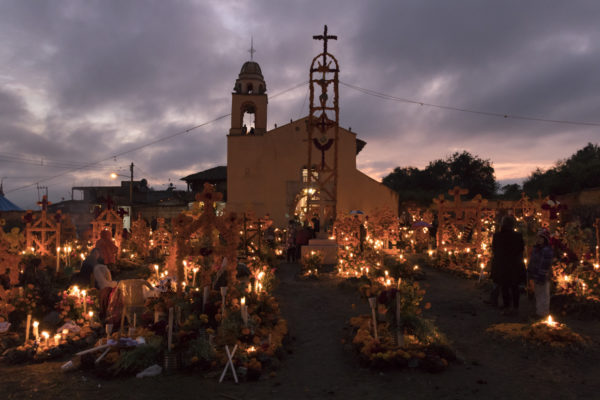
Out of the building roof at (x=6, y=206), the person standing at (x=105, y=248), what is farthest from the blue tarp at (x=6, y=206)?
the person standing at (x=105, y=248)

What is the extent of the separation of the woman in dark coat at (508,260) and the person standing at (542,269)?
0.88 ft

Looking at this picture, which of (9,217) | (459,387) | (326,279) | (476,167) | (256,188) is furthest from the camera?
(476,167)

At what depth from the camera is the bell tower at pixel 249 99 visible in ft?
92.8

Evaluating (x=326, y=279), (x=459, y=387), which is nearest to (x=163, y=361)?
(x=459, y=387)

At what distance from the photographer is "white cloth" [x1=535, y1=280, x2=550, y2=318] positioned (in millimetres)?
7508

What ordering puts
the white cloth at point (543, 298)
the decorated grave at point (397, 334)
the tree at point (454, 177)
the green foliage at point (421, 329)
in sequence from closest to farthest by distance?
the decorated grave at point (397, 334)
the green foliage at point (421, 329)
the white cloth at point (543, 298)
the tree at point (454, 177)

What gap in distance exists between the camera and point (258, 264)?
36.9 feet

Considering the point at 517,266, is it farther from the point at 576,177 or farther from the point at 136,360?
the point at 576,177

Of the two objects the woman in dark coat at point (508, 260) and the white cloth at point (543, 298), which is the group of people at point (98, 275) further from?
the white cloth at point (543, 298)

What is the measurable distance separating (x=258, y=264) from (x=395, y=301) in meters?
5.99

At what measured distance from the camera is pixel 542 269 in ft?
24.4

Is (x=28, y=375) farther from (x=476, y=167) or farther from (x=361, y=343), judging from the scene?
(x=476, y=167)

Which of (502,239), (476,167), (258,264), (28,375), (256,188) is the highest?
(476,167)

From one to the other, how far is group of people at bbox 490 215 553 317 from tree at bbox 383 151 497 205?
3864 centimetres
